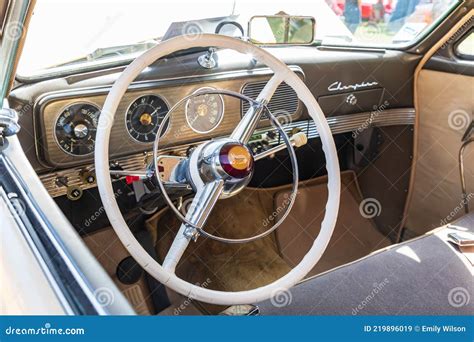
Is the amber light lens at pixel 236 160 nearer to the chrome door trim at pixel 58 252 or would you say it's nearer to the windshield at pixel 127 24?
the chrome door trim at pixel 58 252

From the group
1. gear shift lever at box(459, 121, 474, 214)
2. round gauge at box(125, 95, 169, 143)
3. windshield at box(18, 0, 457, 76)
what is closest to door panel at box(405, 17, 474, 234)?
gear shift lever at box(459, 121, 474, 214)

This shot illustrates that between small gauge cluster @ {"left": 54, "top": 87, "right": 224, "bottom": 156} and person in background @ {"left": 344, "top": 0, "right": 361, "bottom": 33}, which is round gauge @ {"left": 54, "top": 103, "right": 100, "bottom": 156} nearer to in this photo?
small gauge cluster @ {"left": 54, "top": 87, "right": 224, "bottom": 156}

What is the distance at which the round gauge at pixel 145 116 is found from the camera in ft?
4.30

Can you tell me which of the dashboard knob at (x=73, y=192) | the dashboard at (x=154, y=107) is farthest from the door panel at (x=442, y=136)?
the dashboard knob at (x=73, y=192)

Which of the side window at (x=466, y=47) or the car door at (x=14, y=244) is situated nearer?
the car door at (x=14, y=244)

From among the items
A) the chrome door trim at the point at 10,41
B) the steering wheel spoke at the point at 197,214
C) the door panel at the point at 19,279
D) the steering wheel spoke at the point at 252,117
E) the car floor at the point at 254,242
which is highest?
the chrome door trim at the point at 10,41

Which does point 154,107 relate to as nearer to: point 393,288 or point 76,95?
point 76,95

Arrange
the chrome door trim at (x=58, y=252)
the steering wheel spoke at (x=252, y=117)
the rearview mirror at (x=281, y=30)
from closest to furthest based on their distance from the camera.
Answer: the chrome door trim at (x=58, y=252) → the steering wheel spoke at (x=252, y=117) → the rearview mirror at (x=281, y=30)

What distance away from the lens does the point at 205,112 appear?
1416 millimetres

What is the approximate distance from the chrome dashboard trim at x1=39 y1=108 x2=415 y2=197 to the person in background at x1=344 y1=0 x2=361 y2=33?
0.40 metres

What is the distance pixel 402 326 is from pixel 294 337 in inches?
11.1

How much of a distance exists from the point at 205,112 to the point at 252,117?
14.8 inches

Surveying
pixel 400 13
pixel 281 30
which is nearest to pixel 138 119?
pixel 281 30

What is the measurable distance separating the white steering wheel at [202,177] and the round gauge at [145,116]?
384mm
